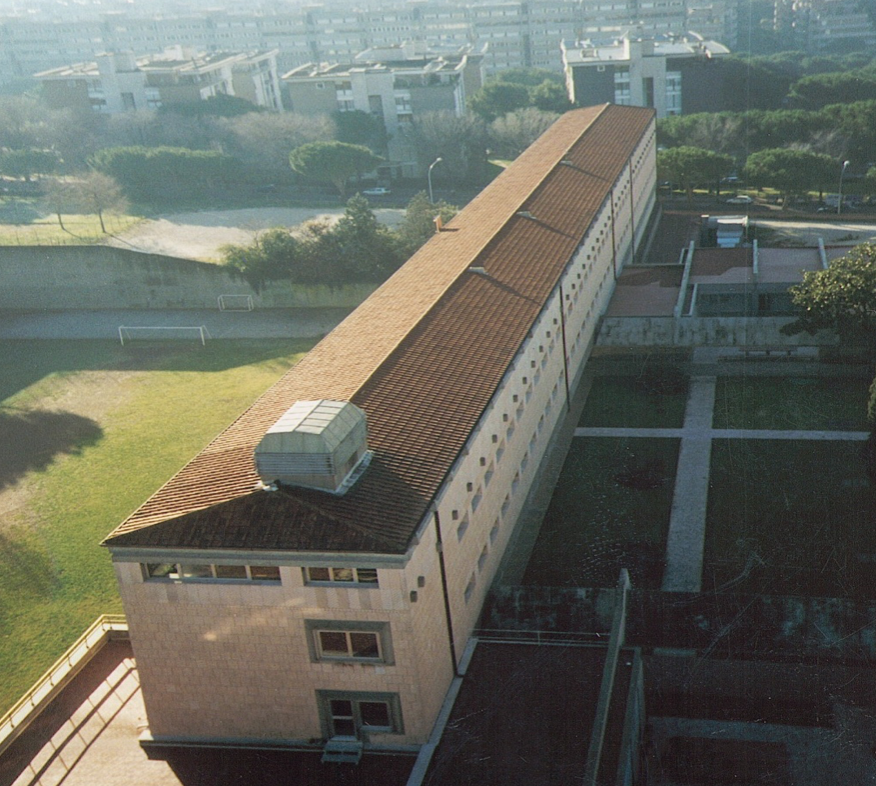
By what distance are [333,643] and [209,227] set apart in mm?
57915

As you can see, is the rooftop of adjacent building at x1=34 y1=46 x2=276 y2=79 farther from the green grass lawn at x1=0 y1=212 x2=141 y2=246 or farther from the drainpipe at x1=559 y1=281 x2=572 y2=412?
the drainpipe at x1=559 y1=281 x2=572 y2=412

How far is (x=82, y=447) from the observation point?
1638 inches

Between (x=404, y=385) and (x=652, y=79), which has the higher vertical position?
(x=652, y=79)

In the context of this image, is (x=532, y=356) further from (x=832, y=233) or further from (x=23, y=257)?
(x=23, y=257)

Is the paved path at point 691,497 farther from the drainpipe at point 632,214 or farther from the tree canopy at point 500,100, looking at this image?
the tree canopy at point 500,100

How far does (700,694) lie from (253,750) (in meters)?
9.74

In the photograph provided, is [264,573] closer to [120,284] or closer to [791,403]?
[791,403]

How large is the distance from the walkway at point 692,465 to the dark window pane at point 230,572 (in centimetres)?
1166

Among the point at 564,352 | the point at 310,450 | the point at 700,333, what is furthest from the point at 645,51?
the point at 310,450

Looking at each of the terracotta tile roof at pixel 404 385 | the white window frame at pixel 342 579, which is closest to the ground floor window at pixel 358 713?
the white window frame at pixel 342 579

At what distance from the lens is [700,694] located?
74.5 feet

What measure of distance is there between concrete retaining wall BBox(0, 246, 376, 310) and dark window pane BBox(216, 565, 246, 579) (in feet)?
118

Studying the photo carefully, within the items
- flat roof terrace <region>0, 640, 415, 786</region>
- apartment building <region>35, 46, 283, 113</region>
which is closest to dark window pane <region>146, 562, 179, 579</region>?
flat roof terrace <region>0, 640, 415, 786</region>

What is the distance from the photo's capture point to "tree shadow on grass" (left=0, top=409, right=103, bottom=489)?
40531 millimetres
